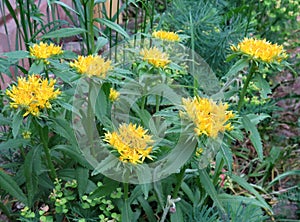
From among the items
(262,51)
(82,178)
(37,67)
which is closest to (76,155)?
(82,178)

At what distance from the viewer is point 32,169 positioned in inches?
46.6

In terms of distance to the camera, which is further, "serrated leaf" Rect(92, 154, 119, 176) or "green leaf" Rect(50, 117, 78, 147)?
"green leaf" Rect(50, 117, 78, 147)

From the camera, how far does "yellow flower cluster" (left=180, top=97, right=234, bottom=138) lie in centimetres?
91

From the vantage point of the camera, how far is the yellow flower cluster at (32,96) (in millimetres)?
981

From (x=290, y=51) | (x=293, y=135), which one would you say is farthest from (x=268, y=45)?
(x=290, y=51)

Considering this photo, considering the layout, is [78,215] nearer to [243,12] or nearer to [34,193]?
[34,193]

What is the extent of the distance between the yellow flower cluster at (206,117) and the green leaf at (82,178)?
452mm

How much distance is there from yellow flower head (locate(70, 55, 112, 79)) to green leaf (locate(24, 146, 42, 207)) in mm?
313

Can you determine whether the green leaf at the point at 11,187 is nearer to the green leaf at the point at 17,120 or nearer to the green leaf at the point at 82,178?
the green leaf at the point at 82,178

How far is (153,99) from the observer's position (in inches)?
60.7

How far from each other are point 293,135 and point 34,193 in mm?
1432

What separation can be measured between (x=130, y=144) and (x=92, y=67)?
0.21 m

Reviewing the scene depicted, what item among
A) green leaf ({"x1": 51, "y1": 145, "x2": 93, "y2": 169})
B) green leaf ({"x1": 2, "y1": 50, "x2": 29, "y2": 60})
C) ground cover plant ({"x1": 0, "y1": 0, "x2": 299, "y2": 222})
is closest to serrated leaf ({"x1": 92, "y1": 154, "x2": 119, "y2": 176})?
ground cover plant ({"x1": 0, "y1": 0, "x2": 299, "y2": 222})

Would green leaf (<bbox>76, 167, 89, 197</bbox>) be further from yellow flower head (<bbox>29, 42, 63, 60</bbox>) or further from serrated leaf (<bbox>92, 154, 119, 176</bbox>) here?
yellow flower head (<bbox>29, 42, 63, 60</bbox>)
